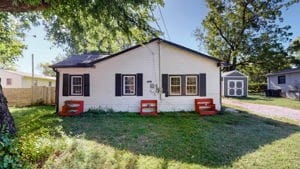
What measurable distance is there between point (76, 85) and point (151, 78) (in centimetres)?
430

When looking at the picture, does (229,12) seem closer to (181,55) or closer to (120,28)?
(181,55)

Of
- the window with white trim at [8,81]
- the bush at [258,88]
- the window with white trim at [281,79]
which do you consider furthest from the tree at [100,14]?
the bush at [258,88]

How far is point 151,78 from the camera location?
13.7 m

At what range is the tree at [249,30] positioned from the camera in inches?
1179

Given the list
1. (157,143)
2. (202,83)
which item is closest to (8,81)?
(202,83)

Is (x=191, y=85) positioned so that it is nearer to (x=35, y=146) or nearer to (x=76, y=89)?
(x=76, y=89)

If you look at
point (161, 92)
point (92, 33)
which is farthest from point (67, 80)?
point (92, 33)

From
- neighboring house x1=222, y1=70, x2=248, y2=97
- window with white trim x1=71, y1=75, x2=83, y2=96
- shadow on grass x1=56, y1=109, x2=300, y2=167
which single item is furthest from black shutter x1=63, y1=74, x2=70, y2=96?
neighboring house x1=222, y1=70, x2=248, y2=97

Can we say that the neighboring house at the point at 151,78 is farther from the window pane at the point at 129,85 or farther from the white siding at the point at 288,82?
the white siding at the point at 288,82

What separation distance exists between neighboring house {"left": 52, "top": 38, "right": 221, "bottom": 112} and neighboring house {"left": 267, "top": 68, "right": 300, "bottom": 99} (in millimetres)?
16575

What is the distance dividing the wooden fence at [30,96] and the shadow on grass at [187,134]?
7.40m

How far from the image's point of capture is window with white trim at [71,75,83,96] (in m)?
14.0

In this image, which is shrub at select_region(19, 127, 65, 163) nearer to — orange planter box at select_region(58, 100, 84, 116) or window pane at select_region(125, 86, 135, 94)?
orange planter box at select_region(58, 100, 84, 116)

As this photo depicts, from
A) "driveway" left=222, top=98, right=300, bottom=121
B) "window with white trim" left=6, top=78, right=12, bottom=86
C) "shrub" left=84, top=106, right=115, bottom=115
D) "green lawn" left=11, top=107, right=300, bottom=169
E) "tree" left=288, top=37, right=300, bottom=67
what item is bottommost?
"green lawn" left=11, top=107, right=300, bottom=169
